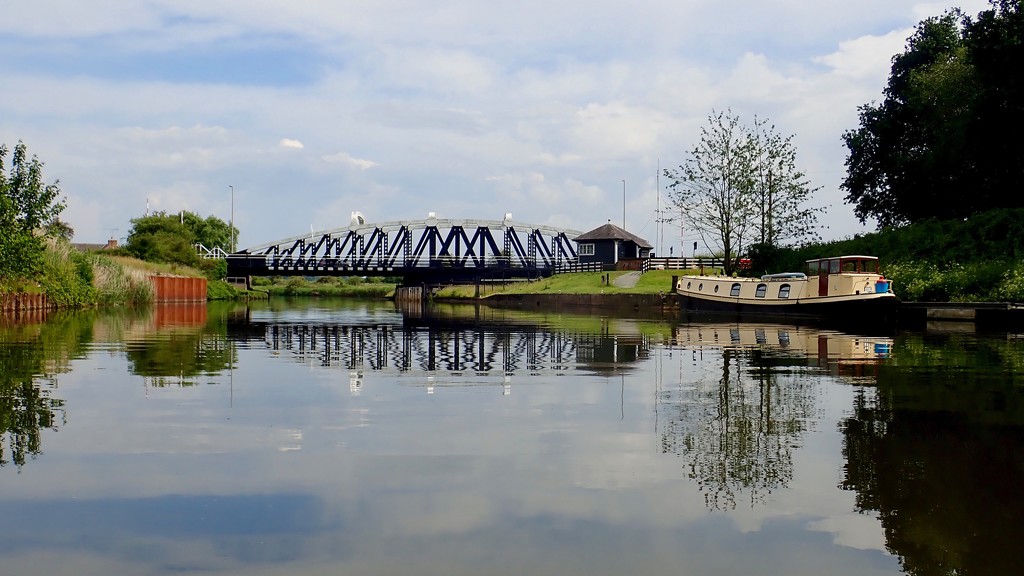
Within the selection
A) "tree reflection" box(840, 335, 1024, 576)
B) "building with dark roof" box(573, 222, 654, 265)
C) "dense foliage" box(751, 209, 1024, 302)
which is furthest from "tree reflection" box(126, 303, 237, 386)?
"building with dark roof" box(573, 222, 654, 265)

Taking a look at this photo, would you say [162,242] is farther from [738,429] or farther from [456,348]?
[738,429]

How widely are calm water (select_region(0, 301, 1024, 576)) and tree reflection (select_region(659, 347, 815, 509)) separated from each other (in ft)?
0.13

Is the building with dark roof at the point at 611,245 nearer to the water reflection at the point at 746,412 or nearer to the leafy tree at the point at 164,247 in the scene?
the leafy tree at the point at 164,247

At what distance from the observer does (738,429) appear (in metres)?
9.91

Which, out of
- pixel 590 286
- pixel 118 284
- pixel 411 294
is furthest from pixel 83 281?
pixel 411 294

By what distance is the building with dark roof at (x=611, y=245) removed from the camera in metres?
104

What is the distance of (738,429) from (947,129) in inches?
1873

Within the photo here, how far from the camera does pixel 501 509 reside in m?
6.70

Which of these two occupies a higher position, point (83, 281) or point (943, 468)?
point (83, 281)

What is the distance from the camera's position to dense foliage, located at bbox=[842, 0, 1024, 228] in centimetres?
4566

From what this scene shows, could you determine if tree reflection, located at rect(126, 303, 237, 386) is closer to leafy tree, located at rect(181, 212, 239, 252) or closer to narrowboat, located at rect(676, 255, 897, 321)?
narrowboat, located at rect(676, 255, 897, 321)

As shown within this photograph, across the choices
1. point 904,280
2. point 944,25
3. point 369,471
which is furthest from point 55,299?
point 944,25

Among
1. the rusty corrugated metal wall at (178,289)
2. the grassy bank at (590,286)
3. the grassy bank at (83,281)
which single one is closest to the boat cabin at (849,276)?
the grassy bank at (590,286)

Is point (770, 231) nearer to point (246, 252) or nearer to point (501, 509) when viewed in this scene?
point (501, 509)
